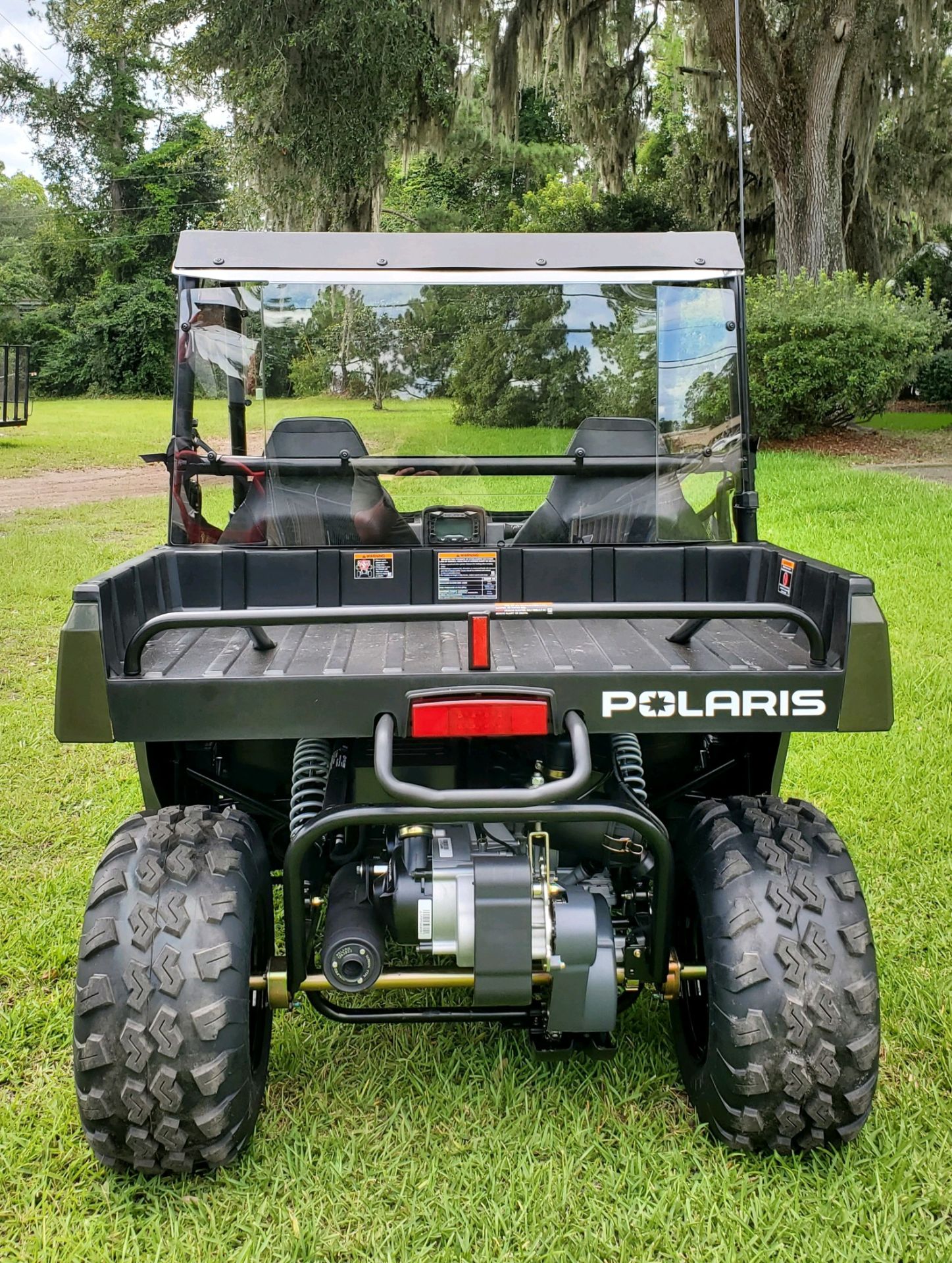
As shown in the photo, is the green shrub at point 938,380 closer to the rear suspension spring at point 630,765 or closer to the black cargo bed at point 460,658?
the black cargo bed at point 460,658

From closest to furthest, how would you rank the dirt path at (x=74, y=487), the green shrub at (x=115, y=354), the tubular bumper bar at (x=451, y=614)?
the tubular bumper bar at (x=451, y=614) → the dirt path at (x=74, y=487) → the green shrub at (x=115, y=354)

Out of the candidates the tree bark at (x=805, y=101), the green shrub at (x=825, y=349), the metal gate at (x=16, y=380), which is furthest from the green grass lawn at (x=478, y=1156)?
the metal gate at (x=16, y=380)

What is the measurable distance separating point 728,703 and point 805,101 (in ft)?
56.8

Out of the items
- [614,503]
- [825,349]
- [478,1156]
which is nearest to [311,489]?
[614,503]

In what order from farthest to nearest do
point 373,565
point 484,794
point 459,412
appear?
point 459,412 → point 373,565 → point 484,794

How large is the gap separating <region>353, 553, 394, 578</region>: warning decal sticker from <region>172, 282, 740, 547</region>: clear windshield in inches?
6.1

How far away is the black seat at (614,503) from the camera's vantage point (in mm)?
3871

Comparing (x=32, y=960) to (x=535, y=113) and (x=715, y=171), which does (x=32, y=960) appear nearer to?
(x=715, y=171)

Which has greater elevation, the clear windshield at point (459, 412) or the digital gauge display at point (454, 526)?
the clear windshield at point (459, 412)

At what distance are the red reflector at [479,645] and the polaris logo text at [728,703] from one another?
0.29 m

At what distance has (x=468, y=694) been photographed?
2457mm

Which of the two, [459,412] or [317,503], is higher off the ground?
[459,412]

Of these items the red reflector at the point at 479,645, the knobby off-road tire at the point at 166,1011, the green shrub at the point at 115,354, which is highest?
the green shrub at the point at 115,354

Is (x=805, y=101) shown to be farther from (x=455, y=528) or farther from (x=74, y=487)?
(x=455, y=528)
